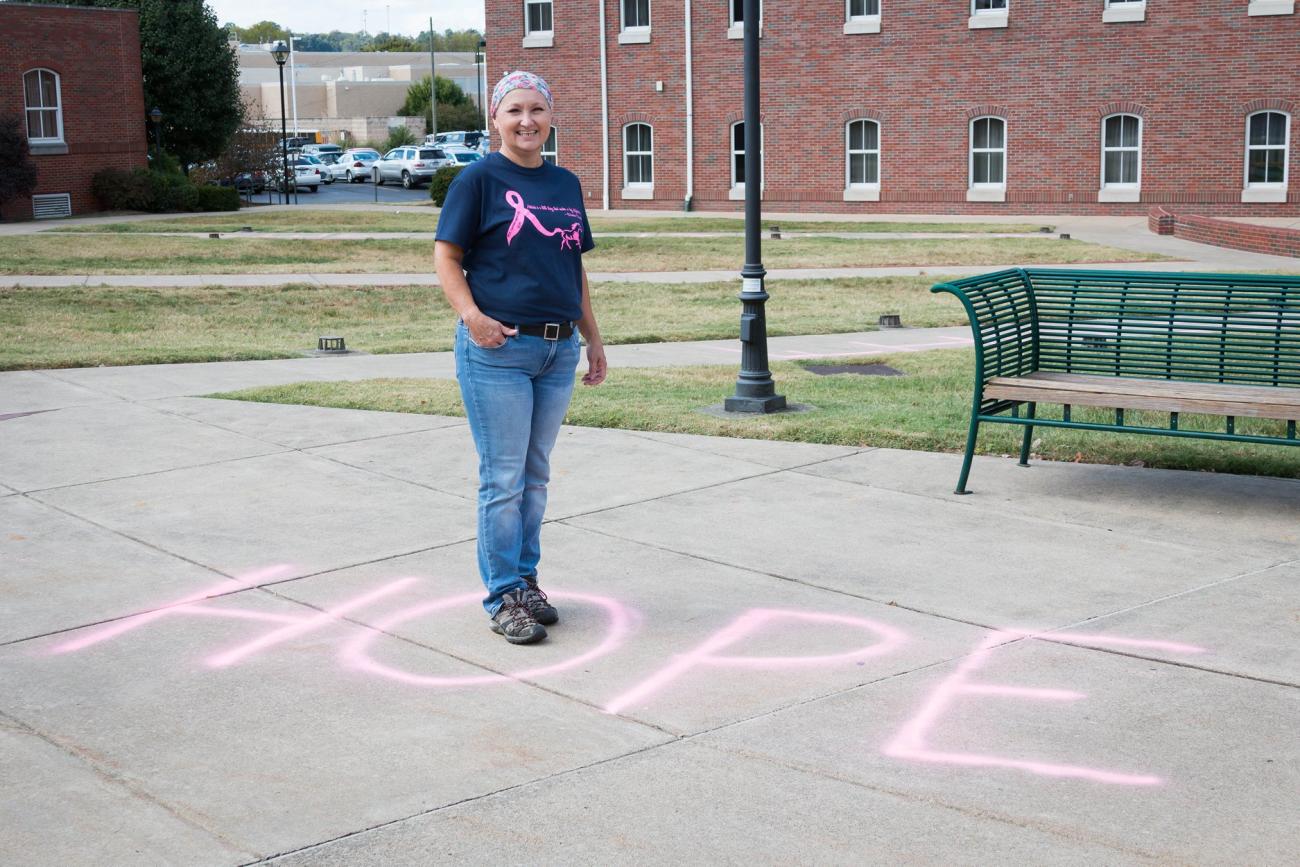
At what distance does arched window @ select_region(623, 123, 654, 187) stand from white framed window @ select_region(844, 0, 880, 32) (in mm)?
6287

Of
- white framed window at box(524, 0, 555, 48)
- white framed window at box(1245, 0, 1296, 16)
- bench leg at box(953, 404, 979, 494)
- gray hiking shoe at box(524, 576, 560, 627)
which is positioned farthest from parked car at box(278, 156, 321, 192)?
gray hiking shoe at box(524, 576, 560, 627)

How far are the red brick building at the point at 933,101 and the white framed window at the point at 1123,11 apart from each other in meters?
0.05

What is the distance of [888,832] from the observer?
369 centimetres

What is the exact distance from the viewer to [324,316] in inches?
660

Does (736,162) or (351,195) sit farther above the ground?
(736,162)

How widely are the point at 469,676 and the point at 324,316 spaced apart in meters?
12.5

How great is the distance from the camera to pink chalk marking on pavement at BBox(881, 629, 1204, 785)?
4051 mm

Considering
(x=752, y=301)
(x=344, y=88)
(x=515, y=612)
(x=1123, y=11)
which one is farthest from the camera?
(x=344, y=88)

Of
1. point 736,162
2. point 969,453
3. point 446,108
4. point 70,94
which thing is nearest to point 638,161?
point 736,162

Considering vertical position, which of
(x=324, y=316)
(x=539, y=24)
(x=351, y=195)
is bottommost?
(x=324, y=316)

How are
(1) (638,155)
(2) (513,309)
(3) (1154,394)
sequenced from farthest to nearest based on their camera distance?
(1) (638,155)
(3) (1154,394)
(2) (513,309)

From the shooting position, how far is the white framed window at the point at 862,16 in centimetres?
3703

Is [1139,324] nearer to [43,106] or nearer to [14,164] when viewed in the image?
[14,164]

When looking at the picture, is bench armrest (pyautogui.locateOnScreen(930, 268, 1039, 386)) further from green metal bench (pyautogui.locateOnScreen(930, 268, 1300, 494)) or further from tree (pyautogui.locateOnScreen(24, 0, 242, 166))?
tree (pyautogui.locateOnScreen(24, 0, 242, 166))
